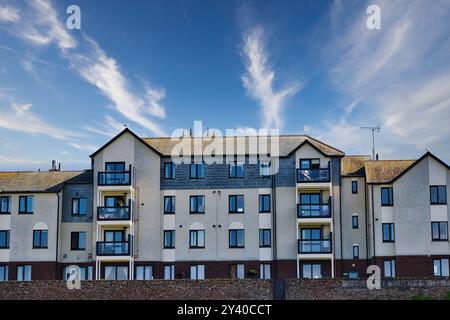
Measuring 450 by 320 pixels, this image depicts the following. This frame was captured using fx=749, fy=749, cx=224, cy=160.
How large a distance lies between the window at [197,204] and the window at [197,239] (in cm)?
145

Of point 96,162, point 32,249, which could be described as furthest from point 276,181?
point 32,249

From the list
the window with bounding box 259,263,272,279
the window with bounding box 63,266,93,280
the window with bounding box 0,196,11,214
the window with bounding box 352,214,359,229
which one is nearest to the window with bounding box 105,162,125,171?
the window with bounding box 63,266,93,280

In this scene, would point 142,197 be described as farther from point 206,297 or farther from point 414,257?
point 414,257

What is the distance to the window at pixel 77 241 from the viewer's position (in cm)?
5141

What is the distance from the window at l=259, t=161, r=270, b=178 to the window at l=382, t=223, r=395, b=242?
28.0ft

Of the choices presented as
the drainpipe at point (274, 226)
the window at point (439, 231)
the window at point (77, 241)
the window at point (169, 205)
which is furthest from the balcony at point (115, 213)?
the window at point (439, 231)

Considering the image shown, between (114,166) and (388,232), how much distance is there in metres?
19.0

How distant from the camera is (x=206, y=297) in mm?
42500

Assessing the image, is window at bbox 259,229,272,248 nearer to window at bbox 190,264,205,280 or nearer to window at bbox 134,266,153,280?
window at bbox 190,264,205,280

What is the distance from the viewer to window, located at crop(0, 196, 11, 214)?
5184 cm

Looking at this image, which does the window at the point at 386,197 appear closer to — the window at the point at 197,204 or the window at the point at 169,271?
the window at the point at 197,204

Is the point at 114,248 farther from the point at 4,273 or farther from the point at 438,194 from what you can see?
the point at 438,194

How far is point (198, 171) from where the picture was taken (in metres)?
51.8
